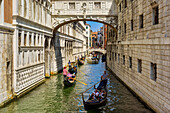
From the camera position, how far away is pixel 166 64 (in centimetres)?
700

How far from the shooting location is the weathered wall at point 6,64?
→ 912 centimetres

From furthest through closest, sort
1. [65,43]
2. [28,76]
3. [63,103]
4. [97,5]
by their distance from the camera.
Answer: [65,43], [97,5], [28,76], [63,103]

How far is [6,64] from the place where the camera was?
380 inches

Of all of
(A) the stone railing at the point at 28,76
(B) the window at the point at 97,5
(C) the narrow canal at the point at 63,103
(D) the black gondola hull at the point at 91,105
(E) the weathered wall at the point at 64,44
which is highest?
(B) the window at the point at 97,5

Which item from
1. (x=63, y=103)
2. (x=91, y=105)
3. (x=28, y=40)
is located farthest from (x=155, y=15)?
(x=28, y=40)

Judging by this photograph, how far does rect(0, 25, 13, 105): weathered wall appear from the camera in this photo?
9.12 metres

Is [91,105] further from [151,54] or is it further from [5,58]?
[5,58]

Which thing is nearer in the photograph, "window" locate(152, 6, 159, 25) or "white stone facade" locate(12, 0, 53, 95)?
"window" locate(152, 6, 159, 25)

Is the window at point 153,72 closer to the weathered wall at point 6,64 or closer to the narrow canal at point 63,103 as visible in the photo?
the narrow canal at point 63,103

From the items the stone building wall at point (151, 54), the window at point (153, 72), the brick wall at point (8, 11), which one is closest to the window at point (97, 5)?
the stone building wall at point (151, 54)

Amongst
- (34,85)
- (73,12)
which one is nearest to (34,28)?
(34,85)

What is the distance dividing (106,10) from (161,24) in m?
11.0

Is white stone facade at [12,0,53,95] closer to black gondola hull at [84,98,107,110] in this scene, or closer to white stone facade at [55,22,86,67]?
black gondola hull at [84,98,107,110]

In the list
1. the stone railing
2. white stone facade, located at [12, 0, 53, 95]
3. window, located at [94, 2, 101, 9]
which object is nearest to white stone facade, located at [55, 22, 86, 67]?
white stone facade, located at [12, 0, 53, 95]
